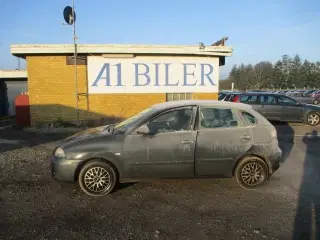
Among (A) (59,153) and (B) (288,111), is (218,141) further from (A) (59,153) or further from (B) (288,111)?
(B) (288,111)

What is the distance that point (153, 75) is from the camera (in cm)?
1497

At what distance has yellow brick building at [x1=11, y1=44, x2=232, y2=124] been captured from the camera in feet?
46.9

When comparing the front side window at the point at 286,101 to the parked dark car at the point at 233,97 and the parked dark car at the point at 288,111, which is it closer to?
the parked dark car at the point at 288,111

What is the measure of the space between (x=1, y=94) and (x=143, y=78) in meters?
13.3

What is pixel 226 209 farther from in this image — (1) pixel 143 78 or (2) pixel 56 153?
(1) pixel 143 78

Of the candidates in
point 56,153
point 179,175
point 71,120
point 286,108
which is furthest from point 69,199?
point 286,108

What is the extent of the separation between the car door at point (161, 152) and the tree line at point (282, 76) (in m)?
86.4

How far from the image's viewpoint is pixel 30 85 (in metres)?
14.2

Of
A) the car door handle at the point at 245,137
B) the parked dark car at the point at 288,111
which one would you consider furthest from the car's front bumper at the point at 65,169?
the parked dark car at the point at 288,111

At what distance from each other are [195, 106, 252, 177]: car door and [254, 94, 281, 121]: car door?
10.3 m

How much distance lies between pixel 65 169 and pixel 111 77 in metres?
9.73

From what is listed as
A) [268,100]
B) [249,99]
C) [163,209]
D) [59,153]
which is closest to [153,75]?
[249,99]

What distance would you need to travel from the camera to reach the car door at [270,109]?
1554 centimetres

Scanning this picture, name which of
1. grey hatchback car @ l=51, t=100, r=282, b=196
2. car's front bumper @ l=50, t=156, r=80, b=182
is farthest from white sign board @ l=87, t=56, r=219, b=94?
car's front bumper @ l=50, t=156, r=80, b=182
